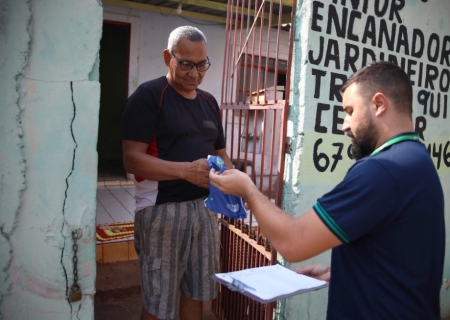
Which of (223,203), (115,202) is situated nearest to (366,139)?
(223,203)

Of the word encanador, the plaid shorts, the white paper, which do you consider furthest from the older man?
the word encanador

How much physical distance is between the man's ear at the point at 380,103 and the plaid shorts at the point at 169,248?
1.26m

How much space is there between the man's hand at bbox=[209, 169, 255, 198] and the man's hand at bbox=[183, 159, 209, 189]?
28cm

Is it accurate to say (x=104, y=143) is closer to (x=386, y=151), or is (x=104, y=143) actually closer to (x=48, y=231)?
(x=48, y=231)

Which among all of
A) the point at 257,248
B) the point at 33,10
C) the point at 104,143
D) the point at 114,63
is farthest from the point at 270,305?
the point at 114,63

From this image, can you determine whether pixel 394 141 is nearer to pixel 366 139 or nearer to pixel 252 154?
pixel 366 139

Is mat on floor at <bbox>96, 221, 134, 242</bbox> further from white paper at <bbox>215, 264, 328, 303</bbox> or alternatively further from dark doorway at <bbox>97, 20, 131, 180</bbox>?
dark doorway at <bbox>97, 20, 131, 180</bbox>

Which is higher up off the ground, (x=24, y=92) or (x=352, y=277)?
(x=24, y=92)

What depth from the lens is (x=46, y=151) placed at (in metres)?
1.68

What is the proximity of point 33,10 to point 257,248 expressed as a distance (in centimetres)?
196

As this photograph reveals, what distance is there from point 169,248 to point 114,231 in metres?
2.22

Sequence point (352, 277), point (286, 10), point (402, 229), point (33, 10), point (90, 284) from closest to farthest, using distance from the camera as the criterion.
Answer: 1. point (402, 229)
2. point (352, 277)
3. point (33, 10)
4. point (90, 284)
5. point (286, 10)

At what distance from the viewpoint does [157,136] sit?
7.37ft

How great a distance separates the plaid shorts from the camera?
2.21 m
